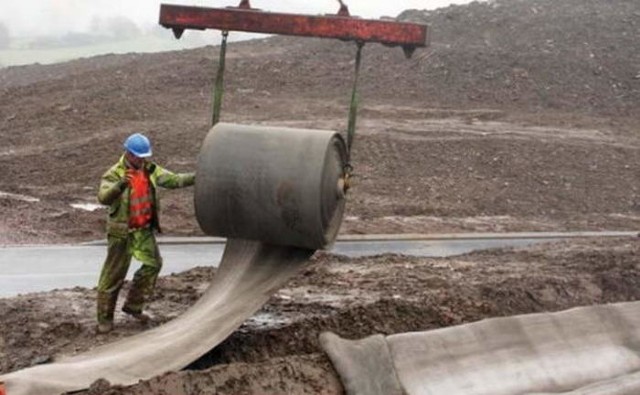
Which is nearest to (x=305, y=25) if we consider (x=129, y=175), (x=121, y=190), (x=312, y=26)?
(x=312, y=26)

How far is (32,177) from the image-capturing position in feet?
59.1

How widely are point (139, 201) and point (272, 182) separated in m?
1.15

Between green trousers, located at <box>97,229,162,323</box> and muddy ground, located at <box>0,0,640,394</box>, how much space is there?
0.29m

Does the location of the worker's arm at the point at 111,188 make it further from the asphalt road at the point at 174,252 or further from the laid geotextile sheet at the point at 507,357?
the asphalt road at the point at 174,252

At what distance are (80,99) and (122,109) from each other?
64.0 inches

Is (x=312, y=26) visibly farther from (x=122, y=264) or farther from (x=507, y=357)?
(x=507, y=357)

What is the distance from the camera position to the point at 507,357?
7023 millimetres

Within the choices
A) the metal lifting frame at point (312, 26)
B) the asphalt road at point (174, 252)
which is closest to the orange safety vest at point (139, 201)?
the metal lifting frame at point (312, 26)

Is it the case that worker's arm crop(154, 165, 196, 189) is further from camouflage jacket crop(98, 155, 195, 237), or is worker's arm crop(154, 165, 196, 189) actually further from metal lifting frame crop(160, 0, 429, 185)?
metal lifting frame crop(160, 0, 429, 185)

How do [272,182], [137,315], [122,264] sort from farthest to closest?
[137,315]
[122,264]
[272,182]

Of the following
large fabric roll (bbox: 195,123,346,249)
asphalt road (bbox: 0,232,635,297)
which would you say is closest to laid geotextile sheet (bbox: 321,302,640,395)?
large fabric roll (bbox: 195,123,346,249)

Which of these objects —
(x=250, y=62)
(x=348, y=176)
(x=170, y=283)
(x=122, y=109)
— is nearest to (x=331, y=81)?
(x=250, y=62)

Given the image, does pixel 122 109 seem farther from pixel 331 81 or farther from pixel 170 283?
pixel 170 283

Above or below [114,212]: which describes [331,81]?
below
